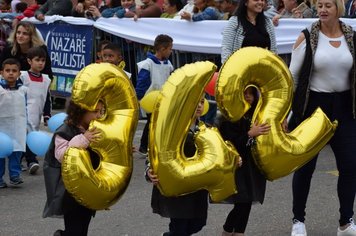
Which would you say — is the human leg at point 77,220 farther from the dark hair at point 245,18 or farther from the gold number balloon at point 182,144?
the dark hair at point 245,18

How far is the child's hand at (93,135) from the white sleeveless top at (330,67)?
1746mm

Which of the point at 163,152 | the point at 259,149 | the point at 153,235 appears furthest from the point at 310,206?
the point at 163,152

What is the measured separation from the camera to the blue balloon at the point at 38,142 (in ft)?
26.7

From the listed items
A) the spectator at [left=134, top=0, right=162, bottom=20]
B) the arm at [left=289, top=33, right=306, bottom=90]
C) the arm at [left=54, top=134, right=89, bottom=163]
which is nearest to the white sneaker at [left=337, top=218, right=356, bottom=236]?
the arm at [left=289, top=33, right=306, bottom=90]

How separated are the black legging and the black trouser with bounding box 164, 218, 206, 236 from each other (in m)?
0.31

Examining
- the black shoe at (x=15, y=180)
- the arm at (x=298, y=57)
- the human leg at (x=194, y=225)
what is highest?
the arm at (x=298, y=57)

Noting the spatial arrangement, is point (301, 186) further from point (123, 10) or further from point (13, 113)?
point (123, 10)

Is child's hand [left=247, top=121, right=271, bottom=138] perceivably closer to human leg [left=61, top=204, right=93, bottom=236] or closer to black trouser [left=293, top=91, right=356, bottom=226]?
black trouser [left=293, top=91, right=356, bottom=226]

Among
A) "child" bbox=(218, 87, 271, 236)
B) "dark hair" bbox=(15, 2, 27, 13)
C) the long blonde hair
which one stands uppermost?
"child" bbox=(218, 87, 271, 236)

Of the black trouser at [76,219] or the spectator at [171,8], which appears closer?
the black trouser at [76,219]

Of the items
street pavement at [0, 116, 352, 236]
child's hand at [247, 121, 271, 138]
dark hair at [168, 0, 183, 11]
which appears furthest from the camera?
dark hair at [168, 0, 183, 11]

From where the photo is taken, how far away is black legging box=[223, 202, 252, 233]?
18.9 feet

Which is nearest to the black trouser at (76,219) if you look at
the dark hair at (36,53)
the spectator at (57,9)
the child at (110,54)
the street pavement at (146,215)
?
the street pavement at (146,215)

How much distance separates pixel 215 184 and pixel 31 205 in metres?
2.80
